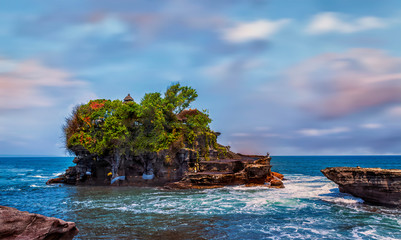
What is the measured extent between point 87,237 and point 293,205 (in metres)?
14.0

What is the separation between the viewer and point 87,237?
12.0 meters

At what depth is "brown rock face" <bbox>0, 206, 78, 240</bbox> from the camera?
6641 mm

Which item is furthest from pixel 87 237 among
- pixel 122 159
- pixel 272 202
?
pixel 122 159

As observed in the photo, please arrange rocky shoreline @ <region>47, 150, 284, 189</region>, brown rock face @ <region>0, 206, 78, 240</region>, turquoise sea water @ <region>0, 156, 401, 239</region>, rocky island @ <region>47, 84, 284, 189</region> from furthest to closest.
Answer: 1. rocky island @ <region>47, 84, 284, 189</region>
2. rocky shoreline @ <region>47, 150, 284, 189</region>
3. turquoise sea water @ <region>0, 156, 401, 239</region>
4. brown rock face @ <region>0, 206, 78, 240</region>

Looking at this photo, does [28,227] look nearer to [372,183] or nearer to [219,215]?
[219,215]

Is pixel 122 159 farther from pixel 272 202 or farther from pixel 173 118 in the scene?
pixel 272 202

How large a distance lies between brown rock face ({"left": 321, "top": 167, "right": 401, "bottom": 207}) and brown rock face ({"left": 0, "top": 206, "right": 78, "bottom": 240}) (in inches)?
747

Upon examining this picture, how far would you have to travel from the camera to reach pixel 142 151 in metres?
31.0

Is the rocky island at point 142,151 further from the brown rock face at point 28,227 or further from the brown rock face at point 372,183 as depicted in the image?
the brown rock face at point 28,227

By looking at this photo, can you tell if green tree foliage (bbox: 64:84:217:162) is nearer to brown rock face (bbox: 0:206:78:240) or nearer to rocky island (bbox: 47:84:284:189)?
rocky island (bbox: 47:84:284:189)

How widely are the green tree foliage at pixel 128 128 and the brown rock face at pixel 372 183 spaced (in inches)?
710

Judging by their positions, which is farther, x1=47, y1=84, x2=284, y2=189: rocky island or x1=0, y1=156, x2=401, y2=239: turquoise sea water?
x1=47, y1=84, x2=284, y2=189: rocky island

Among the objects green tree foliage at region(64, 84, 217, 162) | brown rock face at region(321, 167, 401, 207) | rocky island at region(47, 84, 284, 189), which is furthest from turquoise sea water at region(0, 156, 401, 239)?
green tree foliage at region(64, 84, 217, 162)

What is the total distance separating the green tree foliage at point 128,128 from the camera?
30375 millimetres
